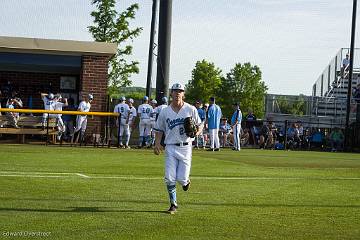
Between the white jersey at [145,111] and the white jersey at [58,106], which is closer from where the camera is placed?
the white jersey at [58,106]

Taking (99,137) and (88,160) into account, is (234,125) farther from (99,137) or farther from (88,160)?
(88,160)

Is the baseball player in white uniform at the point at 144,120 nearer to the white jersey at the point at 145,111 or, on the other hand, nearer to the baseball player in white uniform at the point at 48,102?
the white jersey at the point at 145,111

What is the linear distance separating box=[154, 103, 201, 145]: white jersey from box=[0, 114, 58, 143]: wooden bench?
52.9 ft

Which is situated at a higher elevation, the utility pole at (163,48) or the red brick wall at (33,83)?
the utility pole at (163,48)

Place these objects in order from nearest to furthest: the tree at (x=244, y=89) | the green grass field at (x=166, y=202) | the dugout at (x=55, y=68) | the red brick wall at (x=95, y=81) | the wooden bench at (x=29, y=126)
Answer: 1. the green grass field at (x=166, y=202)
2. the wooden bench at (x=29, y=126)
3. the dugout at (x=55, y=68)
4. the red brick wall at (x=95, y=81)
5. the tree at (x=244, y=89)

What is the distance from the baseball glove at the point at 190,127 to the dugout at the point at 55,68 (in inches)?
689

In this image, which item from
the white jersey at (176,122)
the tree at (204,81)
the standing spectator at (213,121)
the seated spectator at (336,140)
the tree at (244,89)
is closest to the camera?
the white jersey at (176,122)

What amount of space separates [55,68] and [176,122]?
19.3m

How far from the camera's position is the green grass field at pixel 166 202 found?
27.1ft

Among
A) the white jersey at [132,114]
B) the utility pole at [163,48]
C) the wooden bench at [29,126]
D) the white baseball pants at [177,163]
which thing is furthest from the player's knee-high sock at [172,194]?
the utility pole at [163,48]

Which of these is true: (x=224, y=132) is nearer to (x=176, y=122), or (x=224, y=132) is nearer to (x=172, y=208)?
(x=176, y=122)

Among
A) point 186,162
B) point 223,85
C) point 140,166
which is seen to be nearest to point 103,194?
point 186,162

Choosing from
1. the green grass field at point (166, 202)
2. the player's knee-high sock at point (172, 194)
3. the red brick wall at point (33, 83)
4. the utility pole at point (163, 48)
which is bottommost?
the green grass field at point (166, 202)

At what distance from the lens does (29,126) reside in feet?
86.3
